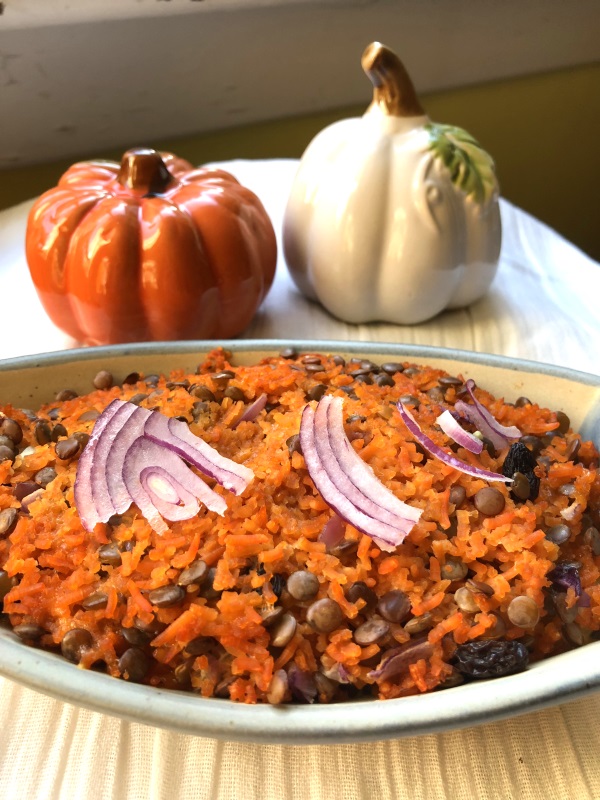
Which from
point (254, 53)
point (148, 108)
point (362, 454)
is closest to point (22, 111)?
point (148, 108)

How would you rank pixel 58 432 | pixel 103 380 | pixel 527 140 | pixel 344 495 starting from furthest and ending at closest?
pixel 527 140 < pixel 103 380 < pixel 58 432 < pixel 344 495

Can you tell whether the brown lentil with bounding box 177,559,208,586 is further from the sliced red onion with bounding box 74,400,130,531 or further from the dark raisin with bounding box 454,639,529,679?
the dark raisin with bounding box 454,639,529,679

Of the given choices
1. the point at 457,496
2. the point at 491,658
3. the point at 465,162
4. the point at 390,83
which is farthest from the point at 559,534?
the point at 390,83

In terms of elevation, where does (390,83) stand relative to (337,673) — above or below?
above

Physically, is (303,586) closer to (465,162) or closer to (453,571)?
(453,571)

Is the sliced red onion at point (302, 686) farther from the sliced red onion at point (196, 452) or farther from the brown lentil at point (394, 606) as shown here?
the sliced red onion at point (196, 452)

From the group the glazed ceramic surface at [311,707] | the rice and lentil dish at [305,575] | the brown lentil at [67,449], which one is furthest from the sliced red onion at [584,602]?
the brown lentil at [67,449]
